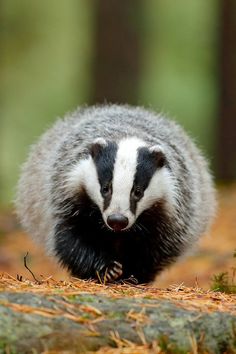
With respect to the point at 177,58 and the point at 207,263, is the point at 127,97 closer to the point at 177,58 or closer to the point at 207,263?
the point at 207,263

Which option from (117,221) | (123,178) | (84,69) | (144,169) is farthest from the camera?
(84,69)

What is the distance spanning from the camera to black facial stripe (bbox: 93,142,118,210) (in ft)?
17.7

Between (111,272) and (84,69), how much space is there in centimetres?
1464

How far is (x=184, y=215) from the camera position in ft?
20.3

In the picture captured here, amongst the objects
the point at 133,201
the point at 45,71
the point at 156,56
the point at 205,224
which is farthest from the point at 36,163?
the point at 45,71

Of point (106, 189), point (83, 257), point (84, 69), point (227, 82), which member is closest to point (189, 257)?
point (83, 257)

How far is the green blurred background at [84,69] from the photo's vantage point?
46.6 ft

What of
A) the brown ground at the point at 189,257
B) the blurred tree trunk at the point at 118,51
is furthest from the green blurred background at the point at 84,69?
the brown ground at the point at 189,257

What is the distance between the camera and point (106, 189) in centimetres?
539

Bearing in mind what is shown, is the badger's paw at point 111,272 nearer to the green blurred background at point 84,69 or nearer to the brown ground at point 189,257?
the brown ground at point 189,257

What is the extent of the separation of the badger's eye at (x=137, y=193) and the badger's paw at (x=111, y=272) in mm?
491

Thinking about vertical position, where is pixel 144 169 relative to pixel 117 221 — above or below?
above

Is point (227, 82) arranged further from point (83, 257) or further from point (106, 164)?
point (106, 164)

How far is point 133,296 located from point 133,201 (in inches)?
56.3
